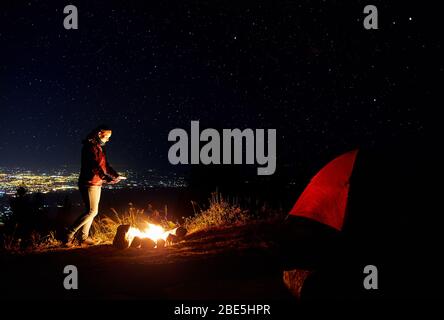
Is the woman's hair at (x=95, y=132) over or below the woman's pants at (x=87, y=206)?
over

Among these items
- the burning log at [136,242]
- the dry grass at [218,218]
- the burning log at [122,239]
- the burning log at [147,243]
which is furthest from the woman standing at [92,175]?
the dry grass at [218,218]

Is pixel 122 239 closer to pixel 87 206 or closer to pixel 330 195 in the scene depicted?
pixel 87 206

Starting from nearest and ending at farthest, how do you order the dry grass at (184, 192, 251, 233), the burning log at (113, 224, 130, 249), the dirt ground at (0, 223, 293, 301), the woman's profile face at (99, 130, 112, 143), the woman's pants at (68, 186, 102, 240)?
the dirt ground at (0, 223, 293, 301) < the burning log at (113, 224, 130, 249) < the woman's pants at (68, 186, 102, 240) < the woman's profile face at (99, 130, 112, 143) < the dry grass at (184, 192, 251, 233)

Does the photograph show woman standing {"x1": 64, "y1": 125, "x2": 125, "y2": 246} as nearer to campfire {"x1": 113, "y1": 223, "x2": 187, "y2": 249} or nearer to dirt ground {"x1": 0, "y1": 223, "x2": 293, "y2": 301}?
dirt ground {"x1": 0, "y1": 223, "x2": 293, "y2": 301}

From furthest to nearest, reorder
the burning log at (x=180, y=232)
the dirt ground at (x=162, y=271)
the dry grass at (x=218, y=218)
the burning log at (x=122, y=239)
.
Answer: the dry grass at (x=218, y=218) → the burning log at (x=180, y=232) → the burning log at (x=122, y=239) → the dirt ground at (x=162, y=271)

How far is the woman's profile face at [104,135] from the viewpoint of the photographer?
7.14 meters

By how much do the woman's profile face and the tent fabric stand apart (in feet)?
12.3

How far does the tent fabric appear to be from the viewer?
17.9 feet

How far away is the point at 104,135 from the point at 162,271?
314cm

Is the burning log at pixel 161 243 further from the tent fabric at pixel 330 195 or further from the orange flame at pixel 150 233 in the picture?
the tent fabric at pixel 330 195

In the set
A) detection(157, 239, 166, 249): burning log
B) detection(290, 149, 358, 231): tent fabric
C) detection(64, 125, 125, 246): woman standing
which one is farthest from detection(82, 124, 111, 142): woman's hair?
detection(290, 149, 358, 231): tent fabric

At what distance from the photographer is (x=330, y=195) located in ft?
18.5

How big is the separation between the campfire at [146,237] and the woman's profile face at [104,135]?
169cm

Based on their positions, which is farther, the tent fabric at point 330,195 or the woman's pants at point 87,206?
the woman's pants at point 87,206
